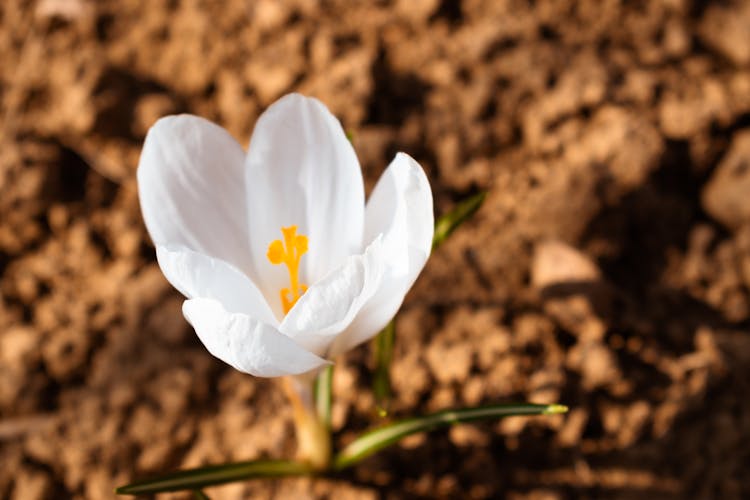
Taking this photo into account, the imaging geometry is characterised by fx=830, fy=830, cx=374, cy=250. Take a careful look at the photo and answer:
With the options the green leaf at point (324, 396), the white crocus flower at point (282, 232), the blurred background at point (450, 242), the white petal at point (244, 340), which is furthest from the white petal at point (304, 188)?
the blurred background at point (450, 242)

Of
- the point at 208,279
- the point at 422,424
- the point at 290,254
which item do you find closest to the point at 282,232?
the point at 290,254

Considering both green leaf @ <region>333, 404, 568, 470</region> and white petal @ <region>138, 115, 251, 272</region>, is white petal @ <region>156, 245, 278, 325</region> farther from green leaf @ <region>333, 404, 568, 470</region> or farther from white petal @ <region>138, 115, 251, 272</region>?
green leaf @ <region>333, 404, 568, 470</region>

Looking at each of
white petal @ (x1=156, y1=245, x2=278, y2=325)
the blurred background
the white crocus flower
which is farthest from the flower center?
the blurred background

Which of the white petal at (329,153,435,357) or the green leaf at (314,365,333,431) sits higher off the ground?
the white petal at (329,153,435,357)

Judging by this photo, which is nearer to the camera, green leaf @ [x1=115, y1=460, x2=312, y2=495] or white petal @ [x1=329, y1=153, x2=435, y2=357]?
white petal @ [x1=329, y1=153, x2=435, y2=357]

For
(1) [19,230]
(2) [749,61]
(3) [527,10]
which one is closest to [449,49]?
(3) [527,10]

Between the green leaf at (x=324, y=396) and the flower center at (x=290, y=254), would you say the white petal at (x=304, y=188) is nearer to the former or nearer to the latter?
the flower center at (x=290, y=254)

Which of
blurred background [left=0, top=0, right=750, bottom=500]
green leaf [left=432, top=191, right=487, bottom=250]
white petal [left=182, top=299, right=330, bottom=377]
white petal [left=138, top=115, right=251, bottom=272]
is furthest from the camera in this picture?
blurred background [left=0, top=0, right=750, bottom=500]
